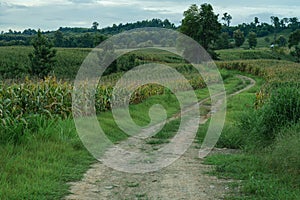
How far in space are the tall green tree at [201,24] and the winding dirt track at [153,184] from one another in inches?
2139

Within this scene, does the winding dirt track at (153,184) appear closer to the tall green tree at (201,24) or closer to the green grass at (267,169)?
the green grass at (267,169)

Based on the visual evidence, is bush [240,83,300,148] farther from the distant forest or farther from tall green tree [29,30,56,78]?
the distant forest

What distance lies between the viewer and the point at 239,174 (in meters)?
7.01

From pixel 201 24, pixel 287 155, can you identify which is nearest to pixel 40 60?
pixel 201 24

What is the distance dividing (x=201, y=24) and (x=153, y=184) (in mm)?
56100

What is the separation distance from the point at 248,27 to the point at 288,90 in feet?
427

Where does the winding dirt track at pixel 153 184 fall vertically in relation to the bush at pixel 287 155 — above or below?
below

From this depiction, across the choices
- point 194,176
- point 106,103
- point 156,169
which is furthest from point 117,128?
point 194,176

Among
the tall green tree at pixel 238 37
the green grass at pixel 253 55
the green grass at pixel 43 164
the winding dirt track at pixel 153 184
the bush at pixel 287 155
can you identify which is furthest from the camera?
the tall green tree at pixel 238 37

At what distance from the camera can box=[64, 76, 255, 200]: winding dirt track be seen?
5.85 metres

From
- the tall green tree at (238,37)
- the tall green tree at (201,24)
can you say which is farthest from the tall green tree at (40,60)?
the tall green tree at (238,37)

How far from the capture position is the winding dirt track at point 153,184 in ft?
19.2

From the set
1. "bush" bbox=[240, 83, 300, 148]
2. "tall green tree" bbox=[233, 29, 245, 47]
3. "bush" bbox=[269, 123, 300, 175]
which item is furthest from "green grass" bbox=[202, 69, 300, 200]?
"tall green tree" bbox=[233, 29, 245, 47]

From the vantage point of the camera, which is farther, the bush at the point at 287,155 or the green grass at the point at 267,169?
the bush at the point at 287,155
